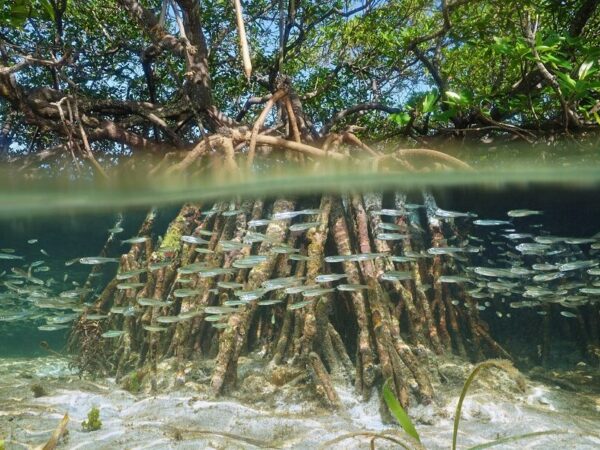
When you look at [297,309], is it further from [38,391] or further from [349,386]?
[38,391]

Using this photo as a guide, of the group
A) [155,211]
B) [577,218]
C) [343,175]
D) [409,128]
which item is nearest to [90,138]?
[155,211]

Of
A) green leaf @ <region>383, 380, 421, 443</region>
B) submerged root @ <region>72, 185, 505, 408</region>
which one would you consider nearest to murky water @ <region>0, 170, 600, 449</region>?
submerged root @ <region>72, 185, 505, 408</region>

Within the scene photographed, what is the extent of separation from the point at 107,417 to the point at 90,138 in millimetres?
7321

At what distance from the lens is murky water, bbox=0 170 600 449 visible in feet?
15.1

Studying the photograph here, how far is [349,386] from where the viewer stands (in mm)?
5875

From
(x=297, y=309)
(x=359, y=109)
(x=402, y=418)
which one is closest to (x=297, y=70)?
(x=359, y=109)

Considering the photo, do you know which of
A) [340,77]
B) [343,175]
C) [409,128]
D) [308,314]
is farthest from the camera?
[340,77]

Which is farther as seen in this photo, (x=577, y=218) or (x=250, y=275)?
(x=577, y=218)

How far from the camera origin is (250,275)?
7.15 metres

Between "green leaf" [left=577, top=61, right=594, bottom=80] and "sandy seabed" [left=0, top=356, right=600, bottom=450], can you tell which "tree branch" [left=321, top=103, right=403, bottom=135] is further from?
"sandy seabed" [left=0, top=356, right=600, bottom=450]

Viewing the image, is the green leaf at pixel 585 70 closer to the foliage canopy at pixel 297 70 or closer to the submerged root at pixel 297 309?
the foliage canopy at pixel 297 70

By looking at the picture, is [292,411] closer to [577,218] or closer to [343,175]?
[343,175]

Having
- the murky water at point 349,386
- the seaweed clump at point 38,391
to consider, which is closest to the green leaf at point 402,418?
the murky water at point 349,386

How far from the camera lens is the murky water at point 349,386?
4617 mm
